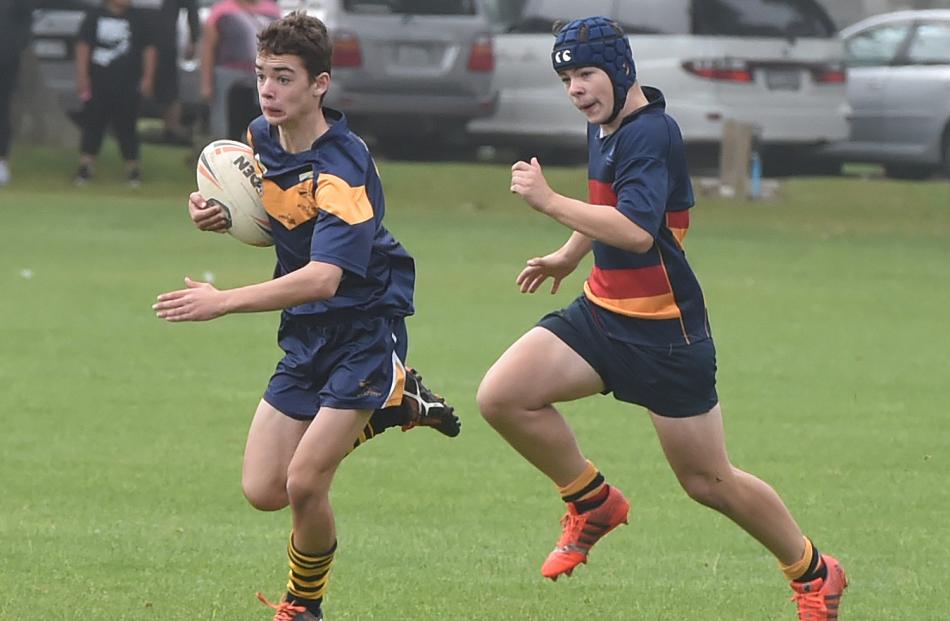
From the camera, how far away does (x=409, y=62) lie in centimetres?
2183

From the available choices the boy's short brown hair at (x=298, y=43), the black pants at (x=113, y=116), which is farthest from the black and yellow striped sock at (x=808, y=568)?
the black pants at (x=113, y=116)

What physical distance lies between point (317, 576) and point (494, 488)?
261 cm

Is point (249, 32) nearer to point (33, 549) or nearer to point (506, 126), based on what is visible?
point (506, 126)

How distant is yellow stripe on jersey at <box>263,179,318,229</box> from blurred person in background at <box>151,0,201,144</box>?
15.4m

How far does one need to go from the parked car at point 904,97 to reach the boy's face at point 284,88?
1764 centimetres

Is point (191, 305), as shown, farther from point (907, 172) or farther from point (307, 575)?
point (907, 172)

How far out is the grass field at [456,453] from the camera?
6922 millimetres

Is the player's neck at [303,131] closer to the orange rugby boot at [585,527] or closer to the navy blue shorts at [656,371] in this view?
the navy blue shorts at [656,371]

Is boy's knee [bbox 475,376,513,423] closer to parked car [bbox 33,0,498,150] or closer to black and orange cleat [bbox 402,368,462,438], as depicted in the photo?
black and orange cleat [bbox 402,368,462,438]

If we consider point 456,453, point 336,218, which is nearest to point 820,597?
point 336,218

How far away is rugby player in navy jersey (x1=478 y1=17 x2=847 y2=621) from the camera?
5988 mm

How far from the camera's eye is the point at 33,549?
7383 millimetres

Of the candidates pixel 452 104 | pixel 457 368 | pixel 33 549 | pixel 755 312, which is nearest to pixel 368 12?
pixel 452 104

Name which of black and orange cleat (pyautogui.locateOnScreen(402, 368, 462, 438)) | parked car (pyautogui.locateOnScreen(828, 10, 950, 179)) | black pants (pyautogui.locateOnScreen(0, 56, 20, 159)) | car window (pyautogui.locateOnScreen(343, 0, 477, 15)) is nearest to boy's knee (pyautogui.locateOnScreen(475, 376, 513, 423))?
black and orange cleat (pyautogui.locateOnScreen(402, 368, 462, 438))
